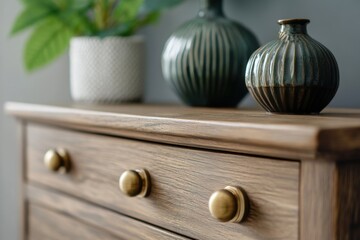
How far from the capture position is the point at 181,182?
722 mm

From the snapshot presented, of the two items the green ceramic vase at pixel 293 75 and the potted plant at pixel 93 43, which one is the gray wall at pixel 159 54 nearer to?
the potted plant at pixel 93 43

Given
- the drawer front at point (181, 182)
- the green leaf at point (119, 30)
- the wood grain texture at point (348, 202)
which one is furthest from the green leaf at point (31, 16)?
the wood grain texture at point (348, 202)

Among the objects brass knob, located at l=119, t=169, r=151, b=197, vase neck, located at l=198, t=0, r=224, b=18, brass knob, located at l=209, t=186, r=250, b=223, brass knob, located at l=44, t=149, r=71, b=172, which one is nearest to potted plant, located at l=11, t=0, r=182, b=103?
vase neck, located at l=198, t=0, r=224, b=18

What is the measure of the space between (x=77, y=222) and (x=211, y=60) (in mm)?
341

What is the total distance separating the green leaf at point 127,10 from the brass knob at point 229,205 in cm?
62

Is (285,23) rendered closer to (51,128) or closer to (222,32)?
(222,32)

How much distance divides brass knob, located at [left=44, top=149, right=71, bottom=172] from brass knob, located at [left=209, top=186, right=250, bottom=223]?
394 mm

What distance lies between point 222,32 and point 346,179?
458 millimetres

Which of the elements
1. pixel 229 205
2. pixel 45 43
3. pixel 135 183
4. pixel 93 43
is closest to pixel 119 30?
pixel 93 43

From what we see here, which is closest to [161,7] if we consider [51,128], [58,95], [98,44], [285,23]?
[98,44]

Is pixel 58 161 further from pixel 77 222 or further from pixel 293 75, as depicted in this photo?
pixel 293 75

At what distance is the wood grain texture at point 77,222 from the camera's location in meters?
0.81

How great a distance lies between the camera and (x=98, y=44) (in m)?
1.16

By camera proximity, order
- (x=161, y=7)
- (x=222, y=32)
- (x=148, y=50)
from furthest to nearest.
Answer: (x=148, y=50) → (x=161, y=7) → (x=222, y=32)
